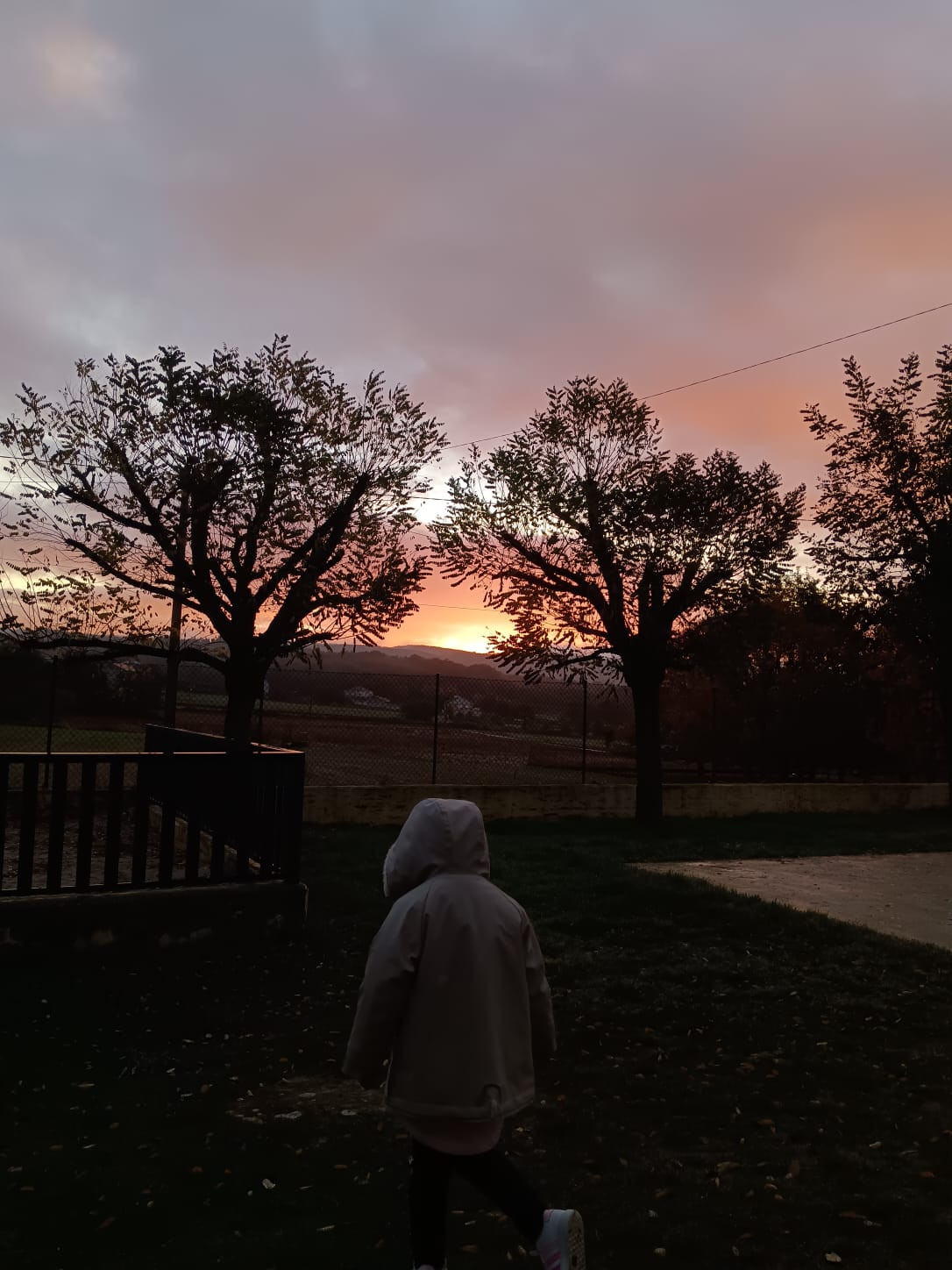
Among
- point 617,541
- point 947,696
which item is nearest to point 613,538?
point 617,541

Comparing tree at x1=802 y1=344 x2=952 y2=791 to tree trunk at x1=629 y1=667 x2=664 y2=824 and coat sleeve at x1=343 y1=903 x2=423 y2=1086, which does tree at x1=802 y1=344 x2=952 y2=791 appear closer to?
tree trunk at x1=629 y1=667 x2=664 y2=824

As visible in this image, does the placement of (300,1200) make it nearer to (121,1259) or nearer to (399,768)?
(121,1259)

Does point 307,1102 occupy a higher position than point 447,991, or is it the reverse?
point 447,991

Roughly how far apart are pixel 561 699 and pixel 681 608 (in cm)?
338

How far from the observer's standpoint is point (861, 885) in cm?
1011

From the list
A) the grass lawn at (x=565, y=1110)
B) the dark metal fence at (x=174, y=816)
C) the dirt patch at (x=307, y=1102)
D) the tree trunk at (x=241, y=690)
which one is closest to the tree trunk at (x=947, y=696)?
the grass lawn at (x=565, y=1110)

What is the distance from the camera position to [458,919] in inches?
110

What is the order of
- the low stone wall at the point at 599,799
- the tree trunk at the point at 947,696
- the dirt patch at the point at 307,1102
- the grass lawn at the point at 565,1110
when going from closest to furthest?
the grass lawn at the point at 565,1110
the dirt patch at the point at 307,1102
the low stone wall at the point at 599,799
the tree trunk at the point at 947,696

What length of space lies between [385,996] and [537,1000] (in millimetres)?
511

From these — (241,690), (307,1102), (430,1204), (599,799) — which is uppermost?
(241,690)

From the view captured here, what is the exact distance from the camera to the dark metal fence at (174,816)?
6410mm

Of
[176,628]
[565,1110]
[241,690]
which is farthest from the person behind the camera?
[176,628]

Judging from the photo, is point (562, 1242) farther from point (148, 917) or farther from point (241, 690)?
point (241, 690)

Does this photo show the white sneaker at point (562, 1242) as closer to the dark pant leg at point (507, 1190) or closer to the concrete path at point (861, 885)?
the dark pant leg at point (507, 1190)
